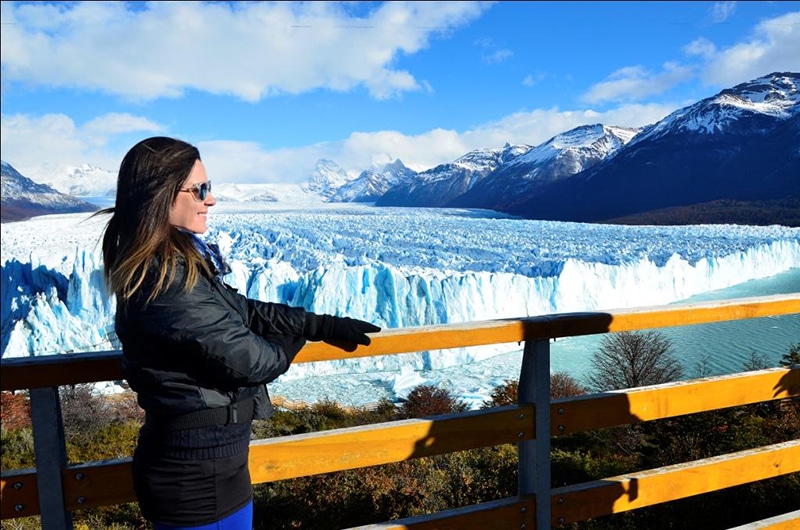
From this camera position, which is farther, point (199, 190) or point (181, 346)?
point (199, 190)

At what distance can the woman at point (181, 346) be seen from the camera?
1.10 meters

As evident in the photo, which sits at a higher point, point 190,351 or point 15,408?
point 190,351

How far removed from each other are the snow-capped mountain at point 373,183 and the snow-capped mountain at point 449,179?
0.11 m

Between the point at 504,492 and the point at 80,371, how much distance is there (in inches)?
100.0

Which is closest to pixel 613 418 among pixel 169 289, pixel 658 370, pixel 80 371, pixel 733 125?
pixel 169 289

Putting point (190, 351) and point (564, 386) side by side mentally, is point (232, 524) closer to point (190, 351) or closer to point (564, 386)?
point (190, 351)

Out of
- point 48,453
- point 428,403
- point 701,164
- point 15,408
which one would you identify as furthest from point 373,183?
point 48,453

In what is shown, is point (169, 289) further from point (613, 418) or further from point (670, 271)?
point (670, 271)

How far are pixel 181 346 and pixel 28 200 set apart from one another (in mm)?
2909

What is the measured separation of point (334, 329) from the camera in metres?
1.36

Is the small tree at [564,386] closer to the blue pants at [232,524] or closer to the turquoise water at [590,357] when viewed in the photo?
the turquoise water at [590,357]

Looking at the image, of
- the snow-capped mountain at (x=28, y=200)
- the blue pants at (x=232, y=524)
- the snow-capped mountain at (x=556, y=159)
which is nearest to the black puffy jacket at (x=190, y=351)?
the blue pants at (x=232, y=524)

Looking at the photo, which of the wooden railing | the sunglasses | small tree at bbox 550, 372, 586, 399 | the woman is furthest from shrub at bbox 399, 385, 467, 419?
the sunglasses

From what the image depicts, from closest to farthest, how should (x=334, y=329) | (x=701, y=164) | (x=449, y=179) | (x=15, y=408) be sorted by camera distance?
(x=334, y=329) → (x=701, y=164) → (x=449, y=179) → (x=15, y=408)
